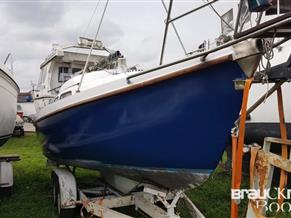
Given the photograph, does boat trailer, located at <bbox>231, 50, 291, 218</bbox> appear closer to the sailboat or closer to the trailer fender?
the sailboat

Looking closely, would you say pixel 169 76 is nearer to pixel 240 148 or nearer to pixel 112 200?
pixel 240 148

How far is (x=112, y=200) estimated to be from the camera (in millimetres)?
3879

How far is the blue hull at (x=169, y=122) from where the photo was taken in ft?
9.44

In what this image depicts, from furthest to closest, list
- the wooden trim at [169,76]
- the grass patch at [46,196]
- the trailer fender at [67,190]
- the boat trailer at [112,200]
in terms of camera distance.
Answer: the grass patch at [46,196]
the trailer fender at [67,190]
the boat trailer at [112,200]
the wooden trim at [169,76]

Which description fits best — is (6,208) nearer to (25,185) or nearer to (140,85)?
(25,185)

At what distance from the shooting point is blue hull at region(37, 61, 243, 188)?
288cm

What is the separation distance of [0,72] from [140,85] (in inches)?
99.2

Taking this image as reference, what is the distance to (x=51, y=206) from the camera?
4.82m

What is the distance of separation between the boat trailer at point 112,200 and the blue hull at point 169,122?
0.31 meters

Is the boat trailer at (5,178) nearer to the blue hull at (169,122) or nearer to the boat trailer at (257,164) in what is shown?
the blue hull at (169,122)

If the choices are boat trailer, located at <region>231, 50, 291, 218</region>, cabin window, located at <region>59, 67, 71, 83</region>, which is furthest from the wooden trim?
cabin window, located at <region>59, 67, 71, 83</region>

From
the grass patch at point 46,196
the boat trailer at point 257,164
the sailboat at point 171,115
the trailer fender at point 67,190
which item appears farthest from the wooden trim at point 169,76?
the grass patch at point 46,196

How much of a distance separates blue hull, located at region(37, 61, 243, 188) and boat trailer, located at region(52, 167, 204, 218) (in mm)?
310

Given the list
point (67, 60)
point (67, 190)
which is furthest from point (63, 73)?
point (67, 190)
